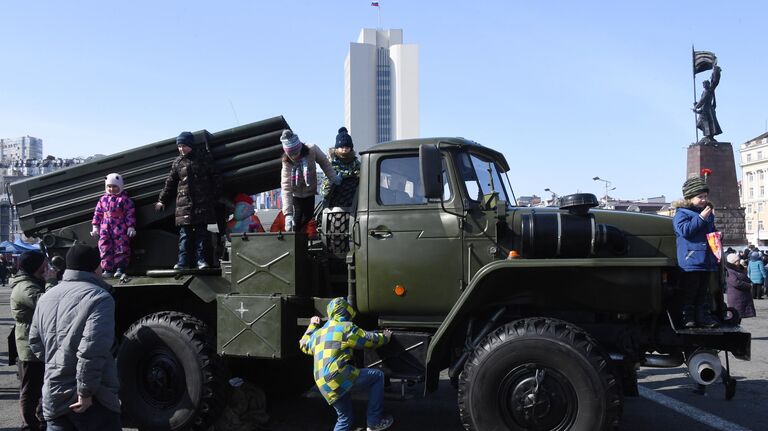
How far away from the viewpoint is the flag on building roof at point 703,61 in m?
31.1

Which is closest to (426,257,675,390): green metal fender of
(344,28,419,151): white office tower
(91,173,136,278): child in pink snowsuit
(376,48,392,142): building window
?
(91,173,136,278): child in pink snowsuit

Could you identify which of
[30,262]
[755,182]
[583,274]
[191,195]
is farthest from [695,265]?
[755,182]

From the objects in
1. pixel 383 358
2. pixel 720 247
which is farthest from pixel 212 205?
pixel 720 247

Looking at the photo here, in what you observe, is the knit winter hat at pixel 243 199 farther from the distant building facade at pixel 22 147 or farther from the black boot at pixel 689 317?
the distant building facade at pixel 22 147

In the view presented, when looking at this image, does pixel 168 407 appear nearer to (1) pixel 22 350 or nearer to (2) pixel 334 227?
(1) pixel 22 350

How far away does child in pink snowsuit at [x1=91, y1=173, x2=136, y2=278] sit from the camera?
616 cm

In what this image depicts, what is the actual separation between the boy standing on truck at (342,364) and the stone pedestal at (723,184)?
2649cm

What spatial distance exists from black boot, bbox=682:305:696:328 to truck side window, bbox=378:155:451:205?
211 centimetres

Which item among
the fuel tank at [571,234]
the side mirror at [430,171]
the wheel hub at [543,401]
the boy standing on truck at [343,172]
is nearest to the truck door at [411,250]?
the side mirror at [430,171]

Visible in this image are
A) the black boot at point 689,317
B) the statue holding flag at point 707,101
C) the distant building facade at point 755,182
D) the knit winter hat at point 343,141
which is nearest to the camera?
the black boot at point 689,317

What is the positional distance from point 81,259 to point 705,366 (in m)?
4.40

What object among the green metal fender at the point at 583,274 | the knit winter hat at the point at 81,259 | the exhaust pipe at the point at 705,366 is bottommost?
the exhaust pipe at the point at 705,366

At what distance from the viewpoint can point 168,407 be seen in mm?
5742

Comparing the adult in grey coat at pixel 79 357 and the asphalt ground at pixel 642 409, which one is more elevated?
the adult in grey coat at pixel 79 357
